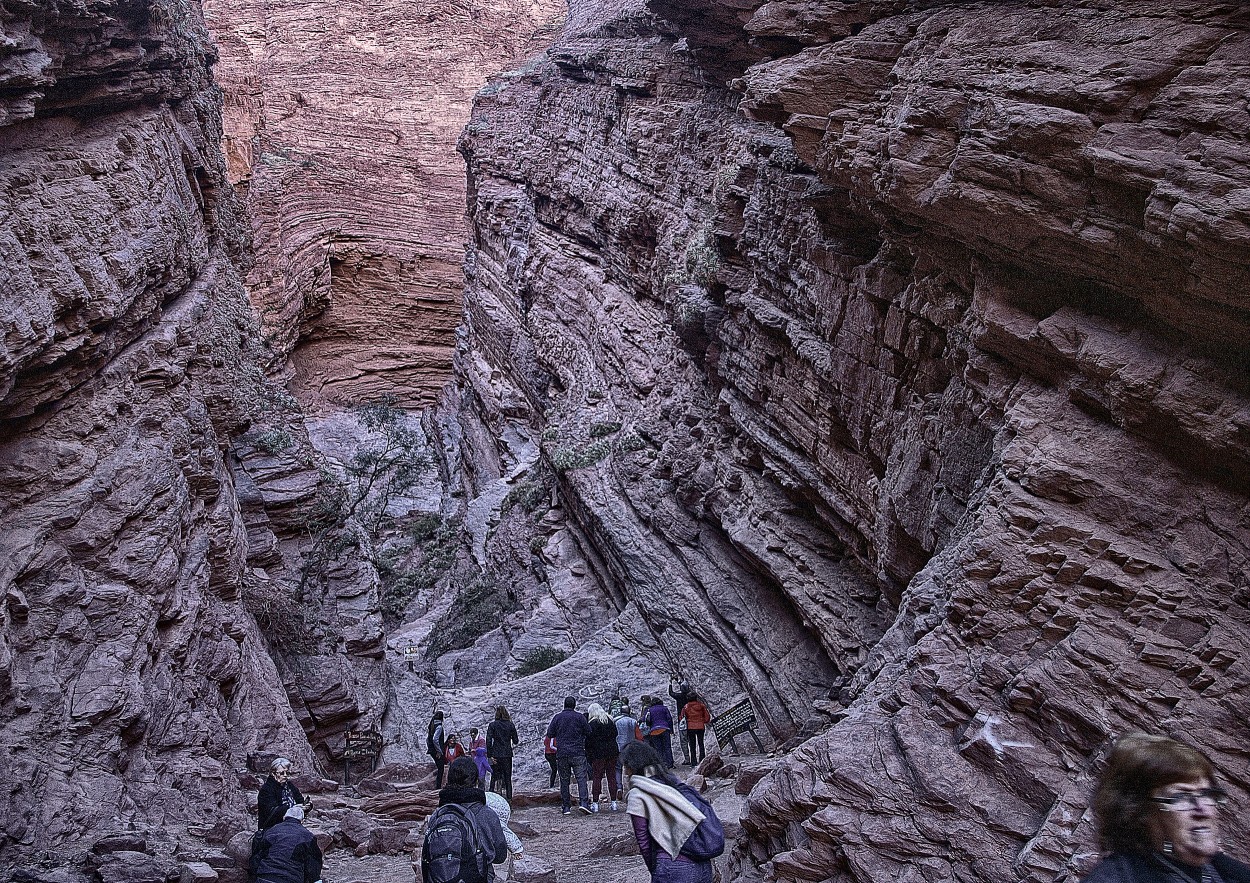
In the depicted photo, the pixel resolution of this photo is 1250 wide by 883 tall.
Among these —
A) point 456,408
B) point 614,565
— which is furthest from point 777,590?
point 456,408

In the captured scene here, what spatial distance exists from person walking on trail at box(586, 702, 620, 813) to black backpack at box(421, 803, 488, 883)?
7096 mm

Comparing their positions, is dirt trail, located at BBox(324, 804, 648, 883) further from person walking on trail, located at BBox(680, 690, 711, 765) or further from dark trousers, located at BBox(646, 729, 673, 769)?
person walking on trail, located at BBox(680, 690, 711, 765)

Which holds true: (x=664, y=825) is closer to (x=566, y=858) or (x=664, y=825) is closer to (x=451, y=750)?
(x=566, y=858)

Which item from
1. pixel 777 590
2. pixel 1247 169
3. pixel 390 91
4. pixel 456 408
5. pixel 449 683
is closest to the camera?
pixel 1247 169

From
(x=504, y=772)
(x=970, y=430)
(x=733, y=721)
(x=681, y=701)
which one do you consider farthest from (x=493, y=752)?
(x=970, y=430)

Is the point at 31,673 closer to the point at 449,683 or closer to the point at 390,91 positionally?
the point at 449,683

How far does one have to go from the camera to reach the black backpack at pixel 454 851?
16.8ft

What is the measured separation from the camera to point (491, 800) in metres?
6.54

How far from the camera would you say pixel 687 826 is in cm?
505

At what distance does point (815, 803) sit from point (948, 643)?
1.48m

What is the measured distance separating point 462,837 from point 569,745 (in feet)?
24.0

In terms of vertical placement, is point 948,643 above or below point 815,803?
above

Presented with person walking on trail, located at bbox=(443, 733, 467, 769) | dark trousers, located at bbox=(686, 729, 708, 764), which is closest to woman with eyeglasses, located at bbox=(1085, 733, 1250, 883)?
person walking on trail, located at bbox=(443, 733, 467, 769)

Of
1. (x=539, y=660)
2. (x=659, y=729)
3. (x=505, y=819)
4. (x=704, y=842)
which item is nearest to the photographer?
(x=704, y=842)
